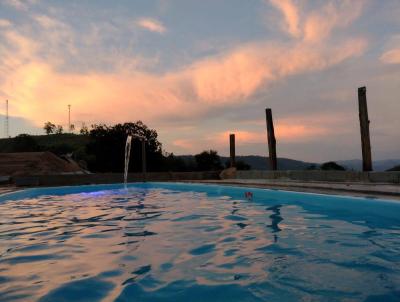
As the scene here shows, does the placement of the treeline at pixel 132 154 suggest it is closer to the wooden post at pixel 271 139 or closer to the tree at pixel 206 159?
the tree at pixel 206 159

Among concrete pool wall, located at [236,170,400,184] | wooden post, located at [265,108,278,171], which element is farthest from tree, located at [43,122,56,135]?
wooden post, located at [265,108,278,171]

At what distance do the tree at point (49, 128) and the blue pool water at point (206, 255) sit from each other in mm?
78809

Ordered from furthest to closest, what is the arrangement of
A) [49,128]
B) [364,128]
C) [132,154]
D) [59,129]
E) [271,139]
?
[59,129] < [49,128] < [132,154] < [271,139] < [364,128]

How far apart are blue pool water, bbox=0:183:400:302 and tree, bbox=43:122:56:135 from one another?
7881 cm

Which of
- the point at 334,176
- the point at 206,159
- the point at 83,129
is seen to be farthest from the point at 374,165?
the point at 83,129

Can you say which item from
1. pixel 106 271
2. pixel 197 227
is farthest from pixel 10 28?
pixel 106 271

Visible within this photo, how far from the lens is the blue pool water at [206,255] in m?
3.09

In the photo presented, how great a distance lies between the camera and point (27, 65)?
14.8 m

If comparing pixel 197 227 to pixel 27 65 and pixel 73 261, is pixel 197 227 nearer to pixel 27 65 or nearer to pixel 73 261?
pixel 73 261

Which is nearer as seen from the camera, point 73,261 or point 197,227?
point 73,261

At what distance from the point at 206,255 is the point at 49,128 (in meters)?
84.0

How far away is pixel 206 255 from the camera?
4.28 meters

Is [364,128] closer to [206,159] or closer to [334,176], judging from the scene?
[334,176]

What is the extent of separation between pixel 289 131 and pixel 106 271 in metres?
20.6
